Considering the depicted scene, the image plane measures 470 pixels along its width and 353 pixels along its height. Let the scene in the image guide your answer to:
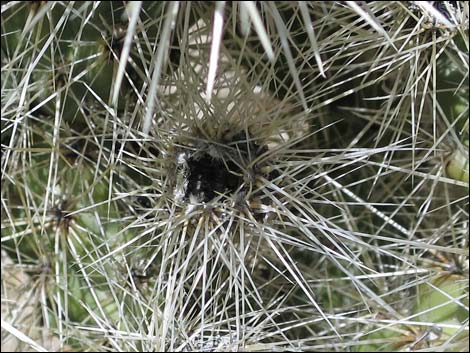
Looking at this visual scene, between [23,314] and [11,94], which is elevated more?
[11,94]

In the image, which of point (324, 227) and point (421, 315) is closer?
point (324, 227)

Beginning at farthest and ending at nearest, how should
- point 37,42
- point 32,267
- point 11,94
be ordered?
point 32,267, point 11,94, point 37,42

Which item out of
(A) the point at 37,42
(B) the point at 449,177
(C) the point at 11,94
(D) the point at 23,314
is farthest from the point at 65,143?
(B) the point at 449,177

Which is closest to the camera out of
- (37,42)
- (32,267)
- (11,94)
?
(37,42)

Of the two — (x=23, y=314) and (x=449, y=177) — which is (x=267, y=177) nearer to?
(x=449, y=177)

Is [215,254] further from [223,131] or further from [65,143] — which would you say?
[65,143]

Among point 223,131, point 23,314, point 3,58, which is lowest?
point 23,314
